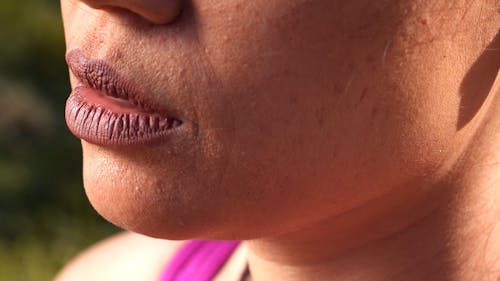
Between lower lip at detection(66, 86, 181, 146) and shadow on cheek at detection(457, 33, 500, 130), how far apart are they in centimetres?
30

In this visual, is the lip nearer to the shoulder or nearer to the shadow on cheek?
the shadow on cheek

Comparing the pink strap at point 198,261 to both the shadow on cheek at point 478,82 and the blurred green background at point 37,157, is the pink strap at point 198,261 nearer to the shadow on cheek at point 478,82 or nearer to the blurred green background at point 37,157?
the shadow on cheek at point 478,82

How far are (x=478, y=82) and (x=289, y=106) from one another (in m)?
0.22

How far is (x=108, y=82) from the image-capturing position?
1023mm

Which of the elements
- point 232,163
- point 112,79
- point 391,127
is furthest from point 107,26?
point 391,127

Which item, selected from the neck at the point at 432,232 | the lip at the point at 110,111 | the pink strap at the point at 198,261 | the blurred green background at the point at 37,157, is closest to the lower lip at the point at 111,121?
the lip at the point at 110,111

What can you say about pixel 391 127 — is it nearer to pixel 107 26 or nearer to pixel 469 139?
pixel 469 139

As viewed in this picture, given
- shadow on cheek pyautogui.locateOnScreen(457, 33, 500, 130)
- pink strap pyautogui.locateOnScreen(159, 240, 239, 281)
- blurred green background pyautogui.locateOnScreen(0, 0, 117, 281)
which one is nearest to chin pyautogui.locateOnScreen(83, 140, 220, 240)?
shadow on cheek pyautogui.locateOnScreen(457, 33, 500, 130)

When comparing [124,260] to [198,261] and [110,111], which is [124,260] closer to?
[198,261]

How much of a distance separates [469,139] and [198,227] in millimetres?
309

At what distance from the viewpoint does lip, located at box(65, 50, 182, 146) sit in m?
1.02

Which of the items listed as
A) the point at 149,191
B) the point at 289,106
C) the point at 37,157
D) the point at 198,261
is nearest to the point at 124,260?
the point at 198,261

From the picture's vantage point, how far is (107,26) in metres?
1.03

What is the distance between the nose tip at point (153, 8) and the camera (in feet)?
3.21
